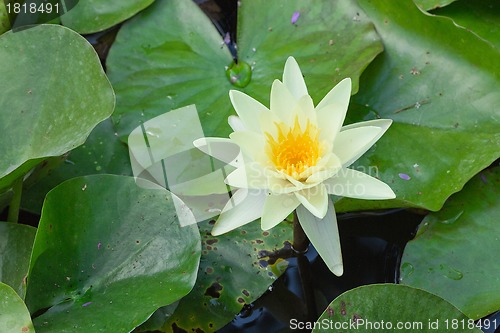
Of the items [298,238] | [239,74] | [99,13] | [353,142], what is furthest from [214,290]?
[99,13]

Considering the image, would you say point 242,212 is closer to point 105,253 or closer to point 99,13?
point 105,253

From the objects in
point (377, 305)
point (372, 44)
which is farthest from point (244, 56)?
point (377, 305)

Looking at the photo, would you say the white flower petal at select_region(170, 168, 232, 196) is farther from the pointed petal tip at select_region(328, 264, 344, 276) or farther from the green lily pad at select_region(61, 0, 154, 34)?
the green lily pad at select_region(61, 0, 154, 34)

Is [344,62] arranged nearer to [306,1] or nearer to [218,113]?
[306,1]

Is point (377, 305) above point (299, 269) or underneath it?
above

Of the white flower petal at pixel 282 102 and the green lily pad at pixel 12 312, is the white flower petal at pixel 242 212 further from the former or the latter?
the green lily pad at pixel 12 312

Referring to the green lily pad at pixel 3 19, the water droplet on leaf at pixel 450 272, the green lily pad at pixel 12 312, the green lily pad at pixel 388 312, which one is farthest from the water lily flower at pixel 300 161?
the green lily pad at pixel 3 19

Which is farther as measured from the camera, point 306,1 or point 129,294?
point 306,1
